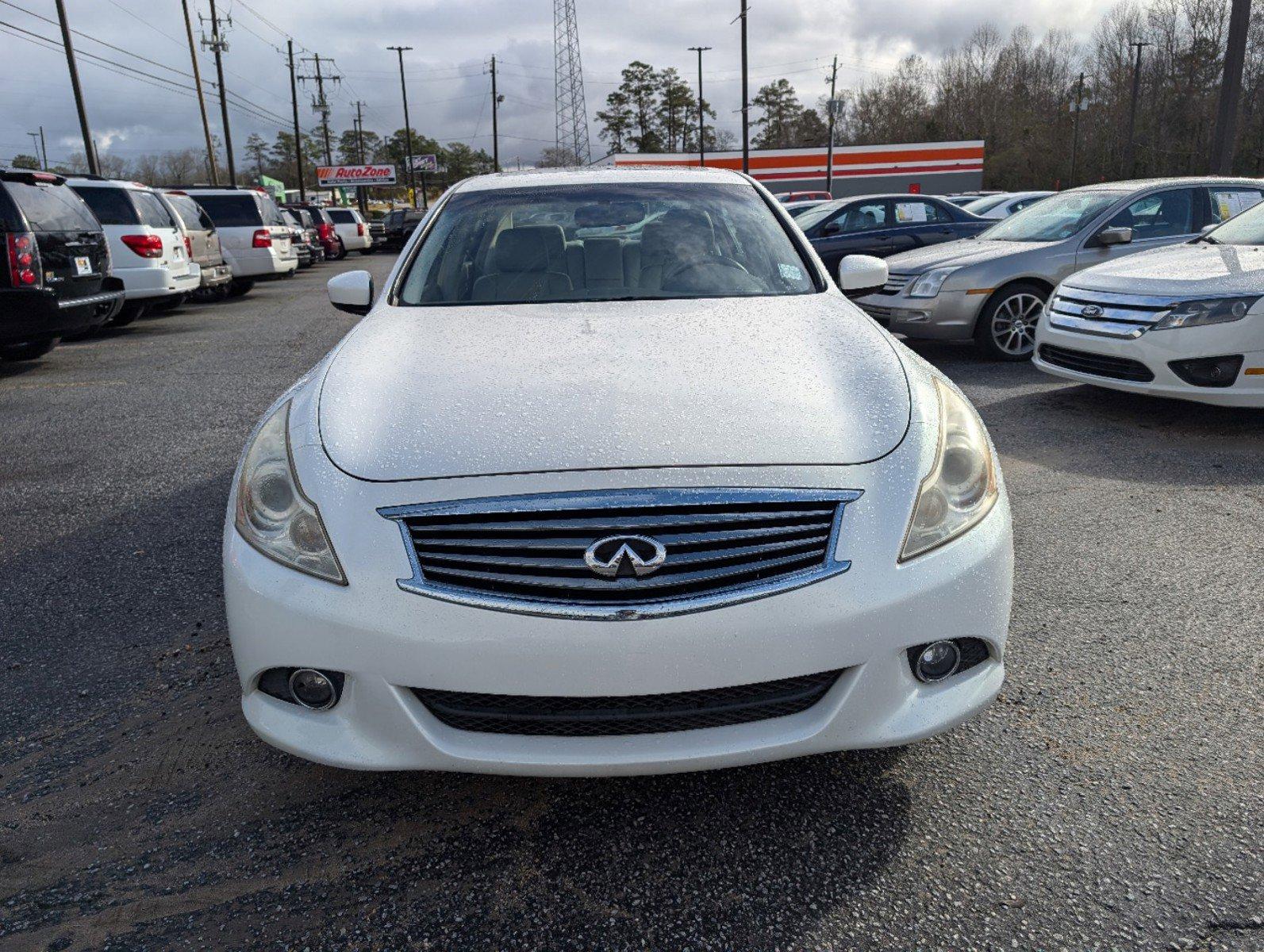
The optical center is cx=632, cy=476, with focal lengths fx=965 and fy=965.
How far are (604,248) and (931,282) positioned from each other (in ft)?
17.1

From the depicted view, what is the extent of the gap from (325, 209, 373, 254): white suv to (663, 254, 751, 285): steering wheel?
101 feet

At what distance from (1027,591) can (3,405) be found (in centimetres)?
768

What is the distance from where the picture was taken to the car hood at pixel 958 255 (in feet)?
26.5

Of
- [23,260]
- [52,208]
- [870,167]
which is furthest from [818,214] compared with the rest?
[870,167]

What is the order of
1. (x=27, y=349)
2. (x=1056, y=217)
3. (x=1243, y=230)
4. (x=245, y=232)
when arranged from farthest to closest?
(x=245, y=232) → (x=27, y=349) → (x=1056, y=217) → (x=1243, y=230)

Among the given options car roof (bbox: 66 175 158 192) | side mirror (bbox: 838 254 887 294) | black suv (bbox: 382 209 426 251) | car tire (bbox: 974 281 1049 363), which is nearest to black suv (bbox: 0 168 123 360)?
car roof (bbox: 66 175 158 192)

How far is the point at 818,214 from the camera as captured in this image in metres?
13.8

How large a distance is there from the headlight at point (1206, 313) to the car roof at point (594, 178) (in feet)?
9.65

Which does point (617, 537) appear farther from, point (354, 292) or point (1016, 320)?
point (1016, 320)

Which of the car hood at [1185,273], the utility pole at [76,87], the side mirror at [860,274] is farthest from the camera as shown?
the utility pole at [76,87]

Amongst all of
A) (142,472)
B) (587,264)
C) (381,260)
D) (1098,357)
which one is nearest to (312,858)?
(587,264)

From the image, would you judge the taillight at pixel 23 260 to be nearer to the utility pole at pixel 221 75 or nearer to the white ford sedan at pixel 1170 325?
the white ford sedan at pixel 1170 325

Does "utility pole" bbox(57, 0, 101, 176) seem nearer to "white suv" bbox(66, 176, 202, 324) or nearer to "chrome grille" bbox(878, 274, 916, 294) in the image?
"white suv" bbox(66, 176, 202, 324)

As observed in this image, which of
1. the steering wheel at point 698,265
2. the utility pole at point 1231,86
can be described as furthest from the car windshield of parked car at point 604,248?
the utility pole at point 1231,86
